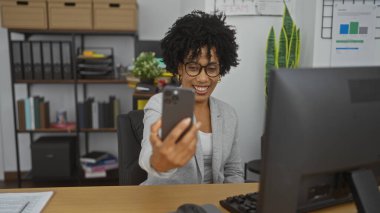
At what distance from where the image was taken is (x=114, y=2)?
9.52ft

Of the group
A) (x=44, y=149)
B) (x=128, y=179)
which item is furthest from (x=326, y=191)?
(x=44, y=149)

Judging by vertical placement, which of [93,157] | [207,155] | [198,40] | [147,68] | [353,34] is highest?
[353,34]

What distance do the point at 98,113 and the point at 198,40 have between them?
2.09 meters

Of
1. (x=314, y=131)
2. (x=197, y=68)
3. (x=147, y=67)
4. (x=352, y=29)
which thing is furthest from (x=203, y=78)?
(x=352, y=29)

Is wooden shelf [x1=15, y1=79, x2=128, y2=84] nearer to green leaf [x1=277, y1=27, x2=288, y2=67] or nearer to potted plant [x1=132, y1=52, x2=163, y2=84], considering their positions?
potted plant [x1=132, y1=52, x2=163, y2=84]

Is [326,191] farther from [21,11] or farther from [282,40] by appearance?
[21,11]

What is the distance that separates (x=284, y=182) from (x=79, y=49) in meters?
3.01

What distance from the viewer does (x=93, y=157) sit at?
3283 millimetres

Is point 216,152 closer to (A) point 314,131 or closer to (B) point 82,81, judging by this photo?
(A) point 314,131

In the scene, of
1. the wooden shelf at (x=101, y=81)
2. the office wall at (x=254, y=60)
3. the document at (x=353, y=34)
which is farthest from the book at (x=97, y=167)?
the document at (x=353, y=34)

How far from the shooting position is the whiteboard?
2.47 m

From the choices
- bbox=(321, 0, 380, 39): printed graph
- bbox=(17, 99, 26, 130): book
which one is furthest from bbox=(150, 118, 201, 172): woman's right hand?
bbox=(17, 99, 26, 130): book

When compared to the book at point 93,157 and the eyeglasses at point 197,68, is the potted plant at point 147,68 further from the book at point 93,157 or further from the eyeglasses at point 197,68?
the book at point 93,157

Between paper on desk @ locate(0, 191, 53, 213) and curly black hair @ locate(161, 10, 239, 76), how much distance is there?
0.72 metres
